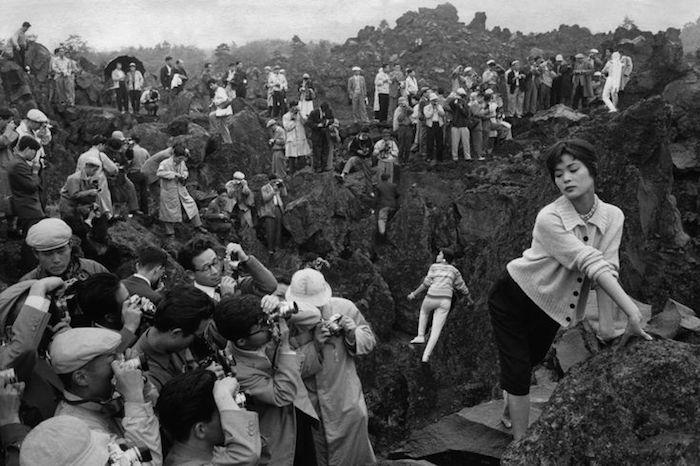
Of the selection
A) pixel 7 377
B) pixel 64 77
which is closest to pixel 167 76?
pixel 64 77

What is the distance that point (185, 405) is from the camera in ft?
11.1

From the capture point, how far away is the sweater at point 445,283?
11117 millimetres

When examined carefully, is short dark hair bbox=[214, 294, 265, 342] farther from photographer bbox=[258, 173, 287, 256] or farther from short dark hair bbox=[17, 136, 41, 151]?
photographer bbox=[258, 173, 287, 256]

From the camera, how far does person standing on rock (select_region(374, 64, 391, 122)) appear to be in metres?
24.4

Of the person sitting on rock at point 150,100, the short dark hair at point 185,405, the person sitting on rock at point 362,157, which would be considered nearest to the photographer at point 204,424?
the short dark hair at point 185,405

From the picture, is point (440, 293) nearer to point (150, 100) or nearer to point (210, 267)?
point (210, 267)

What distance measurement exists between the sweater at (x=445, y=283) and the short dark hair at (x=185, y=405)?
7964mm

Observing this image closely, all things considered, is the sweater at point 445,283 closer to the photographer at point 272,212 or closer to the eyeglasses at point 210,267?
the eyeglasses at point 210,267

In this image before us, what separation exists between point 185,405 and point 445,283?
8135 millimetres

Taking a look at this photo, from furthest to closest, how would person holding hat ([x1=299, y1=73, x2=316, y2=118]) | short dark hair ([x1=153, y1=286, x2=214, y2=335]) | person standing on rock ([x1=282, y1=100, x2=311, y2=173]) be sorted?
person holding hat ([x1=299, y1=73, x2=316, y2=118]) → person standing on rock ([x1=282, y1=100, x2=311, y2=173]) → short dark hair ([x1=153, y1=286, x2=214, y2=335])

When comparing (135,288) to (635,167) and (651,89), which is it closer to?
(635,167)

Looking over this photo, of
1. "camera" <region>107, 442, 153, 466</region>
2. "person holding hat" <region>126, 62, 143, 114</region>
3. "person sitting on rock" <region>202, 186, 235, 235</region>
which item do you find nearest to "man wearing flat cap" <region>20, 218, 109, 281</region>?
"camera" <region>107, 442, 153, 466</region>

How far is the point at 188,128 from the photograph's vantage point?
2119 centimetres

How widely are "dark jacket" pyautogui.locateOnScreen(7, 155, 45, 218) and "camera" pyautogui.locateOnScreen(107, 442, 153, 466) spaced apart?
21.3 ft
